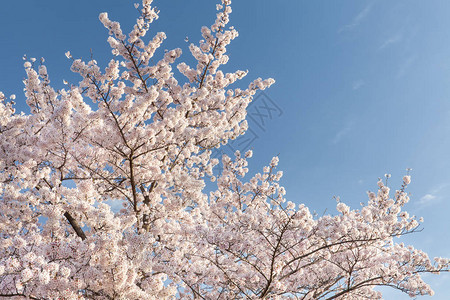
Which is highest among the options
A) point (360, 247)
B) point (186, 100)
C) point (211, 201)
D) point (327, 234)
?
point (211, 201)

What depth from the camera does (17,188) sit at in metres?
7.23

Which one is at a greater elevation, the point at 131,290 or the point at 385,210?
the point at 385,210

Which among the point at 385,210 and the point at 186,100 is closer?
the point at 186,100

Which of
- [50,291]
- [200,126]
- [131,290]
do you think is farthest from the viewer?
[200,126]

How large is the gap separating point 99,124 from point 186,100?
243 cm

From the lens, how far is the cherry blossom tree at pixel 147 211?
545 cm

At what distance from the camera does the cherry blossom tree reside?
17.9 ft

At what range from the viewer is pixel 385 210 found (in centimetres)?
1280

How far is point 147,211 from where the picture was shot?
820 centimetres

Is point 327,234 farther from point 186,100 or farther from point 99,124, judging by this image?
point 99,124

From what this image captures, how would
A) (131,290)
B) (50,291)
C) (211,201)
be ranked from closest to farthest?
(50,291) < (131,290) < (211,201)

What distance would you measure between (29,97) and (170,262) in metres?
6.51

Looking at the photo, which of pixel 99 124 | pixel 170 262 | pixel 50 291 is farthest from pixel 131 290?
pixel 99 124

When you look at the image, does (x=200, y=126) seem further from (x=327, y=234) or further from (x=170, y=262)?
(x=327, y=234)
